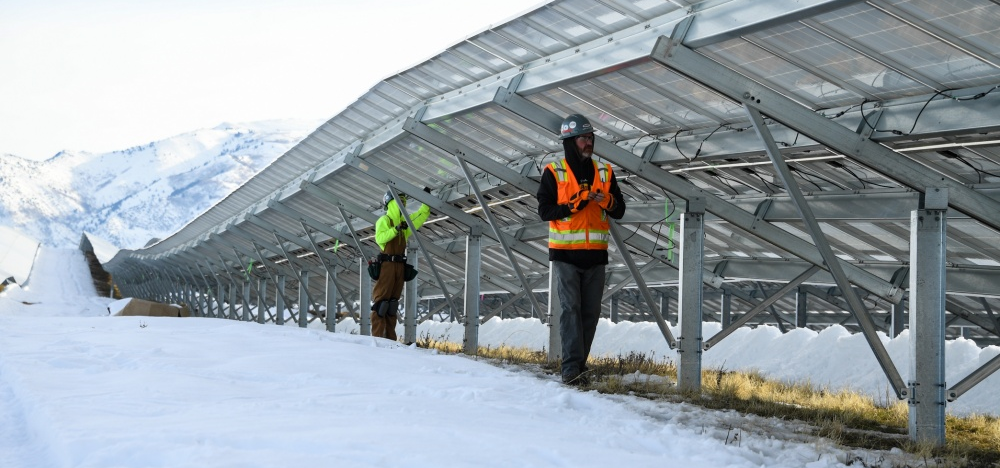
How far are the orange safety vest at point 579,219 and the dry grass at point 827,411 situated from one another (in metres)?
1.12

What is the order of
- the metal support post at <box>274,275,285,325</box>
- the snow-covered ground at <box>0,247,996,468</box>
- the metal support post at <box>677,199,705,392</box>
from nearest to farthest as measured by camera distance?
the snow-covered ground at <box>0,247,996,468</box> → the metal support post at <box>677,199,705,392</box> → the metal support post at <box>274,275,285,325</box>

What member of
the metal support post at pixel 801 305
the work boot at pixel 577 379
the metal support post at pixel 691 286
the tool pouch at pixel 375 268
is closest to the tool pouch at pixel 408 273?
the tool pouch at pixel 375 268

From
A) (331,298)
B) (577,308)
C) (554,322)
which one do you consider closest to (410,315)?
(554,322)

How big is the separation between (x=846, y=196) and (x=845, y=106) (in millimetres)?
2358

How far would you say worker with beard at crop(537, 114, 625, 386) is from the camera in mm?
8133

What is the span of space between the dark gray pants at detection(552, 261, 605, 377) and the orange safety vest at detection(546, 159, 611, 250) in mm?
178

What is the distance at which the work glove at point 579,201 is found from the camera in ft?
26.4

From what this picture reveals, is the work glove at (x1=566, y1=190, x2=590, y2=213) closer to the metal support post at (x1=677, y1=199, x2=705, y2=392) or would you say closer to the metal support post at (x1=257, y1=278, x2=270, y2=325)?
the metal support post at (x1=677, y1=199, x2=705, y2=392)

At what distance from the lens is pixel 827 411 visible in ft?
22.9

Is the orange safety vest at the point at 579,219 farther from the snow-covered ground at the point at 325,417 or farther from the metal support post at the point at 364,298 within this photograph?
the metal support post at the point at 364,298

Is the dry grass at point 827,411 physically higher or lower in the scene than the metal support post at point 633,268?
lower

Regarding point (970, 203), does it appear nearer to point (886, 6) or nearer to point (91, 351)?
point (886, 6)

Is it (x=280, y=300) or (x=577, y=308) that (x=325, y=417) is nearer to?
(x=577, y=308)

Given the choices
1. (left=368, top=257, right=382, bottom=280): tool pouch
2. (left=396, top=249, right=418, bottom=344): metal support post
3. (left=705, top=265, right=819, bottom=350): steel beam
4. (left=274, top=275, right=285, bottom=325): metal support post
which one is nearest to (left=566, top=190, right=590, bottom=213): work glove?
(left=705, top=265, right=819, bottom=350): steel beam
